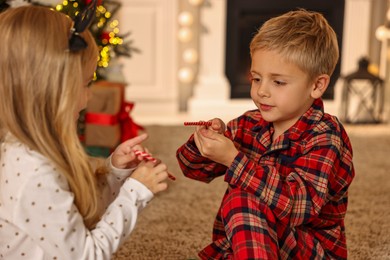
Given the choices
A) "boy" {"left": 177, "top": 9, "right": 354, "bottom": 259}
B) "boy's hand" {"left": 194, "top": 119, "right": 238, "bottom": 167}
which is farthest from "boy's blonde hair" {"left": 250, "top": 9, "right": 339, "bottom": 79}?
"boy's hand" {"left": 194, "top": 119, "right": 238, "bottom": 167}

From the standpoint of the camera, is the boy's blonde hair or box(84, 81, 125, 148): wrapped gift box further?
box(84, 81, 125, 148): wrapped gift box

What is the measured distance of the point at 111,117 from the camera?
7.82 feet

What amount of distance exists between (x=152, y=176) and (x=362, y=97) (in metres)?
2.90

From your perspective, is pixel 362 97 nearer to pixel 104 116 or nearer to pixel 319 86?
pixel 104 116

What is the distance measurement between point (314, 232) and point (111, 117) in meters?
1.29

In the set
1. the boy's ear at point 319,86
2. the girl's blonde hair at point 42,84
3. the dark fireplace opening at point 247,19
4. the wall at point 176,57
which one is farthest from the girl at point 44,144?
the dark fireplace opening at point 247,19

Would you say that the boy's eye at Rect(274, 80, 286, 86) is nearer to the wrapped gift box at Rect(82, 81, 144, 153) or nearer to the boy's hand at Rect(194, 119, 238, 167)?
the boy's hand at Rect(194, 119, 238, 167)

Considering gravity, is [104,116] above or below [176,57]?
below

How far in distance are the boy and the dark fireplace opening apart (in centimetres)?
257

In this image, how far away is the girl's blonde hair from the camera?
978mm

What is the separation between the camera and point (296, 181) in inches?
46.4

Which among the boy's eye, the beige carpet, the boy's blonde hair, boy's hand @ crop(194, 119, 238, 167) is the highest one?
the boy's blonde hair

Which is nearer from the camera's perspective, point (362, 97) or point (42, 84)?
point (42, 84)

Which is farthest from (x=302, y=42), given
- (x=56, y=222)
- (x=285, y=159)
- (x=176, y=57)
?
(x=176, y=57)
